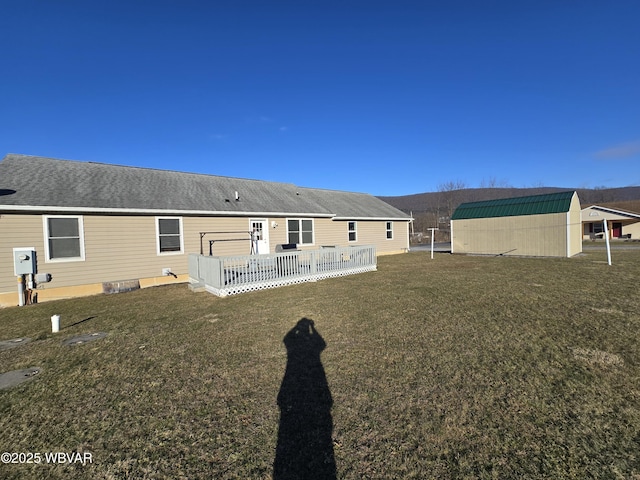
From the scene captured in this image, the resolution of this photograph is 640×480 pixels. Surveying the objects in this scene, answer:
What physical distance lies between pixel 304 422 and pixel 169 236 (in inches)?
408

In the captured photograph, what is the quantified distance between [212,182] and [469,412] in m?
14.4

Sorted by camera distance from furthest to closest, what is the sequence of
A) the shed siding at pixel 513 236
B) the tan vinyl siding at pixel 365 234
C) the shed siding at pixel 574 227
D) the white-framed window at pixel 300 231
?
the shed siding at pixel 513 236
the shed siding at pixel 574 227
the tan vinyl siding at pixel 365 234
the white-framed window at pixel 300 231

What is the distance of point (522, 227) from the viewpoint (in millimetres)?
18438

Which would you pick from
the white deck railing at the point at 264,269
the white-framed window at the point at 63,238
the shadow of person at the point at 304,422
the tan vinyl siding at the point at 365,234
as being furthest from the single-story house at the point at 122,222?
the shadow of person at the point at 304,422

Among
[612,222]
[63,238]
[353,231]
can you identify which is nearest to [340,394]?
[63,238]

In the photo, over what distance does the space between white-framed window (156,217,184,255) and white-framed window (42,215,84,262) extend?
226cm

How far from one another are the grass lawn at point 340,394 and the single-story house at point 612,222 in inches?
1254

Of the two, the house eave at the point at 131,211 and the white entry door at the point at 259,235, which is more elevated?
the house eave at the point at 131,211

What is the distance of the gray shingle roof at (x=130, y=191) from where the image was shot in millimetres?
9453

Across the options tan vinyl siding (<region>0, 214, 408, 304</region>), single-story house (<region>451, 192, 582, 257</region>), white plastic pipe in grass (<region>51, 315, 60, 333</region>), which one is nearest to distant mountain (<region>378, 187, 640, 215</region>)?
single-story house (<region>451, 192, 582, 257</region>)

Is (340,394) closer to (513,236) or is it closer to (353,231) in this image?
(353,231)

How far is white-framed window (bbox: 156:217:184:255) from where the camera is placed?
11258mm

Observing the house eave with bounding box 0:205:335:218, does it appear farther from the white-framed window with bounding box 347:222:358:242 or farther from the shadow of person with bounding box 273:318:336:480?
the shadow of person with bounding box 273:318:336:480

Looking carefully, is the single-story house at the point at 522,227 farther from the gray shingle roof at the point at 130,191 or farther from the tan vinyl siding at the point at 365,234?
the gray shingle roof at the point at 130,191
